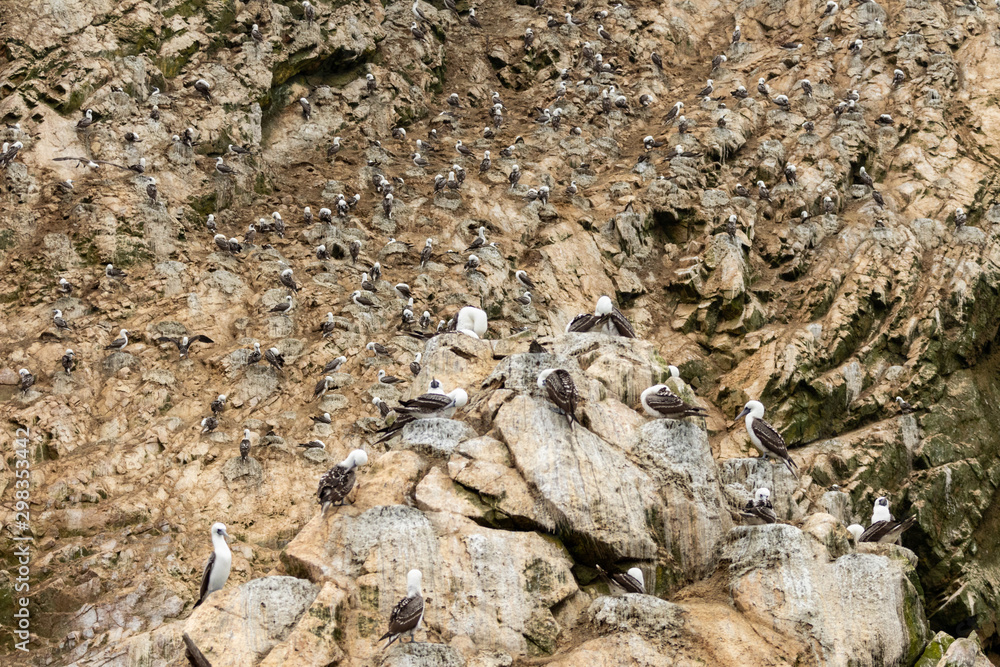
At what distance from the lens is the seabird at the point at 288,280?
89.7ft

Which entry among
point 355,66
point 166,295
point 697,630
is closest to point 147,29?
point 355,66

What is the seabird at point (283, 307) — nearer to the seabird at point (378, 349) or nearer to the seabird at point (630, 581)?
the seabird at point (378, 349)

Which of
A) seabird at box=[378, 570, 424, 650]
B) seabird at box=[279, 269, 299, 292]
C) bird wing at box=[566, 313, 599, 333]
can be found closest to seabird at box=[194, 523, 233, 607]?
seabird at box=[378, 570, 424, 650]

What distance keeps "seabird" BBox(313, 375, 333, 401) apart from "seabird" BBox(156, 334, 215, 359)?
3.49 metres

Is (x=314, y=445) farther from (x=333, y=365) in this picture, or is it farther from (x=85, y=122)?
(x=85, y=122)

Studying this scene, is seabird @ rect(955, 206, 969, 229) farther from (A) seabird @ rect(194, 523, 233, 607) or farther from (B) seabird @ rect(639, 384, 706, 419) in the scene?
(A) seabird @ rect(194, 523, 233, 607)

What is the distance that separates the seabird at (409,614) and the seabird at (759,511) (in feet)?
20.5

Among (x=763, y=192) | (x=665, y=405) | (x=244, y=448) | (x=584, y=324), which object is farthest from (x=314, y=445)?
(x=763, y=192)

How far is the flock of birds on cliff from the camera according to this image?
14.6m

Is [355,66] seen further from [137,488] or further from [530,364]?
[530,364]

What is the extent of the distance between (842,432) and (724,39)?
74.0ft

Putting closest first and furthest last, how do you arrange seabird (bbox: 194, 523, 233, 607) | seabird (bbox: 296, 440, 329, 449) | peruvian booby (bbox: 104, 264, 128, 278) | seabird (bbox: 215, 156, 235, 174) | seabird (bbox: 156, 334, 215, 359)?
seabird (bbox: 194, 523, 233, 607), seabird (bbox: 296, 440, 329, 449), seabird (bbox: 156, 334, 215, 359), peruvian booby (bbox: 104, 264, 128, 278), seabird (bbox: 215, 156, 235, 174)

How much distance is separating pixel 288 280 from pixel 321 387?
4.34 m

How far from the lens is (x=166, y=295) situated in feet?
87.5
